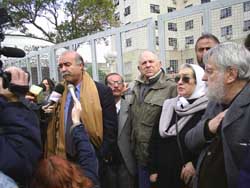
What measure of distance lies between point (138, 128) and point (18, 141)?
2020 mm

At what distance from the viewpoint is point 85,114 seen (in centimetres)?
300

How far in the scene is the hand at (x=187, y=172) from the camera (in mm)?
Result: 2658

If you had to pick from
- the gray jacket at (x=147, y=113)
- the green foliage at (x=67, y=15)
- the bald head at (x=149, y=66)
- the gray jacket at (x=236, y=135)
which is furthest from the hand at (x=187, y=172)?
the green foliage at (x=67, y=15)

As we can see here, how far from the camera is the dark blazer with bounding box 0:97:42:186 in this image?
4.23 ft

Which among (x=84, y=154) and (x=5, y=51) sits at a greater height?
(x=5, y=51)

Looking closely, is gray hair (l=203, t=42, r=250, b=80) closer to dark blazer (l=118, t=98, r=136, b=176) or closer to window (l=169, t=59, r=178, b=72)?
dark blazer (l=118, t=98, r=136, b=176)

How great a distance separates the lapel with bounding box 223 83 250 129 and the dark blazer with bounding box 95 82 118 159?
143 centimetres

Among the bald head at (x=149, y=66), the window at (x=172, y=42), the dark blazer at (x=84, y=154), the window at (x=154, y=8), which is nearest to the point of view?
the dark blazer at (x=84, y=154)

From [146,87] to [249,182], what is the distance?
185cm

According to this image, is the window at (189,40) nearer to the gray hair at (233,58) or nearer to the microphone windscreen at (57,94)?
the microphone windscreen at (57,94)

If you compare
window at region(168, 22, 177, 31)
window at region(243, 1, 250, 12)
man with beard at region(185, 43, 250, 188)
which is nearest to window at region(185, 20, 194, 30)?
window at region(168, 22, 177, 31)

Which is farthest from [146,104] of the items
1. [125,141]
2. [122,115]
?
[125,141]

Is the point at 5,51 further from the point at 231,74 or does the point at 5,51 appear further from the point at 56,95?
the point at 56,95

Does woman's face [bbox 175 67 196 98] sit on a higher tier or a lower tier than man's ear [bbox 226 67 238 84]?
lower
